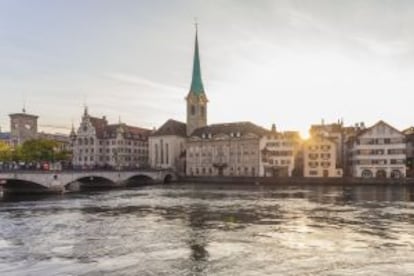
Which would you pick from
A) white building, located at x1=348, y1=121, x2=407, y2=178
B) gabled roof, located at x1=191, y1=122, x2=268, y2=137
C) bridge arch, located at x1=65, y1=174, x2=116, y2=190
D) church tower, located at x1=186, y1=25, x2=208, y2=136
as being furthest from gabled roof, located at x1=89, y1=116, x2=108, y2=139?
white building, located at x1=348, y1=121, x2=407, y2=178

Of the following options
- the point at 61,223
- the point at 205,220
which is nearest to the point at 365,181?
the point at 205,220

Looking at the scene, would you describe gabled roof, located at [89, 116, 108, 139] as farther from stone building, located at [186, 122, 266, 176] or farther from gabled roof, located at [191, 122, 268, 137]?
stone building, located at [186, 122, 266, 176]

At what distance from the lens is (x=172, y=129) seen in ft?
551

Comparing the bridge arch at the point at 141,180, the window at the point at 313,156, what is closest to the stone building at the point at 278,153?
the window at the point at 313,156

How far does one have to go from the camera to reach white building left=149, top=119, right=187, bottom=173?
164 meters

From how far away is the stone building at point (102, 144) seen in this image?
Result: 550ft

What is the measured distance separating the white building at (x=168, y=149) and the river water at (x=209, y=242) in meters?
111

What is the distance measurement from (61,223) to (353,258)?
24.8 meters

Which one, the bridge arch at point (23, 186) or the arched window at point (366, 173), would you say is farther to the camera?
the arched window at point (366, 173)

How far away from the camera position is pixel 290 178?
12050 cm

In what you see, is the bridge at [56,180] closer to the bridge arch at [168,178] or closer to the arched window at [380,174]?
the bridge arch at [168,178]

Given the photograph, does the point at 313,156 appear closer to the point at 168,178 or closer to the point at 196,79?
the point at 168,178

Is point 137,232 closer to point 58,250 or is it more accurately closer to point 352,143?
point 58,250

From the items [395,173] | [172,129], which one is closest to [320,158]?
[395,173]
